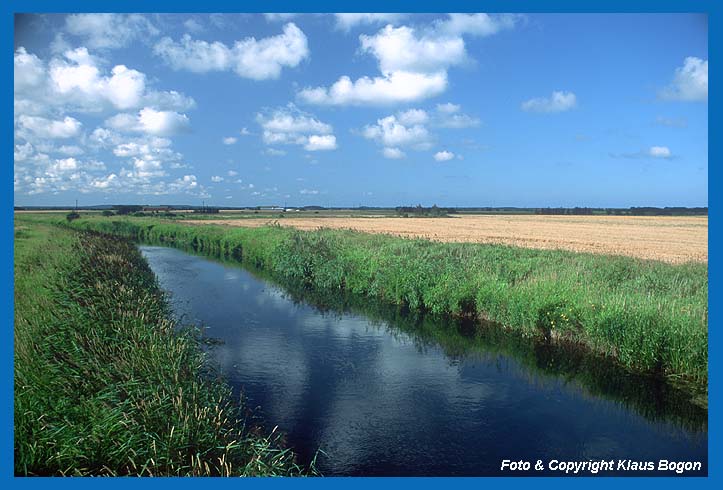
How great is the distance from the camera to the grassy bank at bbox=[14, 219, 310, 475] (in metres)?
6.43

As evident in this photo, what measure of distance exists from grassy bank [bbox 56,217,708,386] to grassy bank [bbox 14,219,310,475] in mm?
8769

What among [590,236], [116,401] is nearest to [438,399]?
[116,401]

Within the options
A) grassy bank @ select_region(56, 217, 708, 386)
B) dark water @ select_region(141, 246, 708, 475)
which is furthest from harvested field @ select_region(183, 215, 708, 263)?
dark water @ select_region(141, 246, 708, 475)

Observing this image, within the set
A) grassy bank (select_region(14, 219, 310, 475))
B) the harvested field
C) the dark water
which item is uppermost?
the harvested field

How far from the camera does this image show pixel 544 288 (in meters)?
15.4

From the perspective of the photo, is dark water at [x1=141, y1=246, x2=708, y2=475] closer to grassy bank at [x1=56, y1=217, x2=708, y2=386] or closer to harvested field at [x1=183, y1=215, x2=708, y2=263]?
grassy bank at [x1=56, y1=217, x2=708, y2=386]

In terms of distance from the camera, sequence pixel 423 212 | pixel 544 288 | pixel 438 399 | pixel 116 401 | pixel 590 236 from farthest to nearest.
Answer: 1. pixel 423 212
2. pixel 590 236
3. pixel 544 288
4. pixel 438 399
5. pixel 116 401

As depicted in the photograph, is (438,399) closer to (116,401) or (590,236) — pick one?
(116,401)

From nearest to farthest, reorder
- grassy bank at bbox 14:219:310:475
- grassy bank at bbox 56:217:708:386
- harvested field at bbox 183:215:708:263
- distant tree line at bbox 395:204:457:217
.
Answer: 1. grassy bank at bbox 14:219:310:475
2. grassy bank at bbox 56:217:708:386
3. harvested field at bbox 183:215:708:263
4. distant tree line at bbox 395:204:457:217

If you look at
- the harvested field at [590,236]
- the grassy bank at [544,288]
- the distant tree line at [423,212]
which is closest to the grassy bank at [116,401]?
the grassy bank at [544,288]

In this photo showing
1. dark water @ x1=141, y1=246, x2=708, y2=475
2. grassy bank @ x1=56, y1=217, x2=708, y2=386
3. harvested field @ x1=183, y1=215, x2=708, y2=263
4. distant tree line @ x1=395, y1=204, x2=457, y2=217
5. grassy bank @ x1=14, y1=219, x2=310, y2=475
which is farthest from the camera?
distant tree line @ x1=395, y1=204, x2=457, y2=217

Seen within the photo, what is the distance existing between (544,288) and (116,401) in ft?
40.2

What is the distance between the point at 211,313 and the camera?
18.0 meters

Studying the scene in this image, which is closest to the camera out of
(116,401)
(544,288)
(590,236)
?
(116,401)
